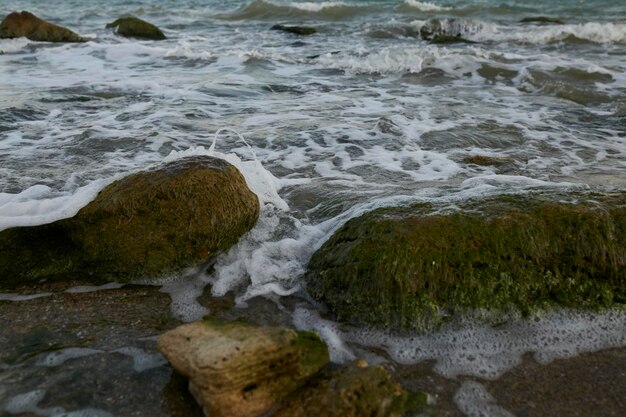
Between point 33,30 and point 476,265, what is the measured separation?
12.3 meters

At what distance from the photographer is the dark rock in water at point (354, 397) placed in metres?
1.97

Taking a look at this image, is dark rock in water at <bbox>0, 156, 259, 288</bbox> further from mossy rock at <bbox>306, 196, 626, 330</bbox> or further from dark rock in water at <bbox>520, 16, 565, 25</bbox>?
dark rock in water at <bbox>520, 16, 565, 25</bbox>

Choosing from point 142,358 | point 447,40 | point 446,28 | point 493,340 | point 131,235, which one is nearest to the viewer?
point 142,358

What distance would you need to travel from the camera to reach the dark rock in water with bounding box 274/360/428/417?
1.97 metres

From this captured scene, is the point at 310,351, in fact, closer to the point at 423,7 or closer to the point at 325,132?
the point at 325,132

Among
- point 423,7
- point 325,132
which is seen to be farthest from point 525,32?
point 325,132

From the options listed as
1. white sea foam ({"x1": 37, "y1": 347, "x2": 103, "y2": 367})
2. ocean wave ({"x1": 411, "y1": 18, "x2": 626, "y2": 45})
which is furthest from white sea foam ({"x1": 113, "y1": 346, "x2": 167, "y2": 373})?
ocean wave ({"x1": 411, "y1": 18, "x2": 626, "y2": 45})

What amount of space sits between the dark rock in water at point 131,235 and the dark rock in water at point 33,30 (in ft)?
33.8

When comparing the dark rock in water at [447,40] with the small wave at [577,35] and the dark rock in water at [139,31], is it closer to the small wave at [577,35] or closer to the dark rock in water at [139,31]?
the small wave at [577,35]

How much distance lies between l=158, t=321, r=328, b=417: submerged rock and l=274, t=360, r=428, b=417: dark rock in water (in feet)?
0.20

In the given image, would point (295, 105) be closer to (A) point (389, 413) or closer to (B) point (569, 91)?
(B) point (569, 91)

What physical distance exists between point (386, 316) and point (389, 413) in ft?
2.19

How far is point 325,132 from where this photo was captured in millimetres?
5613

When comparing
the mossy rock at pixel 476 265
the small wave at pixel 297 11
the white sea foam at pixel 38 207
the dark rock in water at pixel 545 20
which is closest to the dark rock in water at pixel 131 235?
the white sea foam at pixel 38 207
